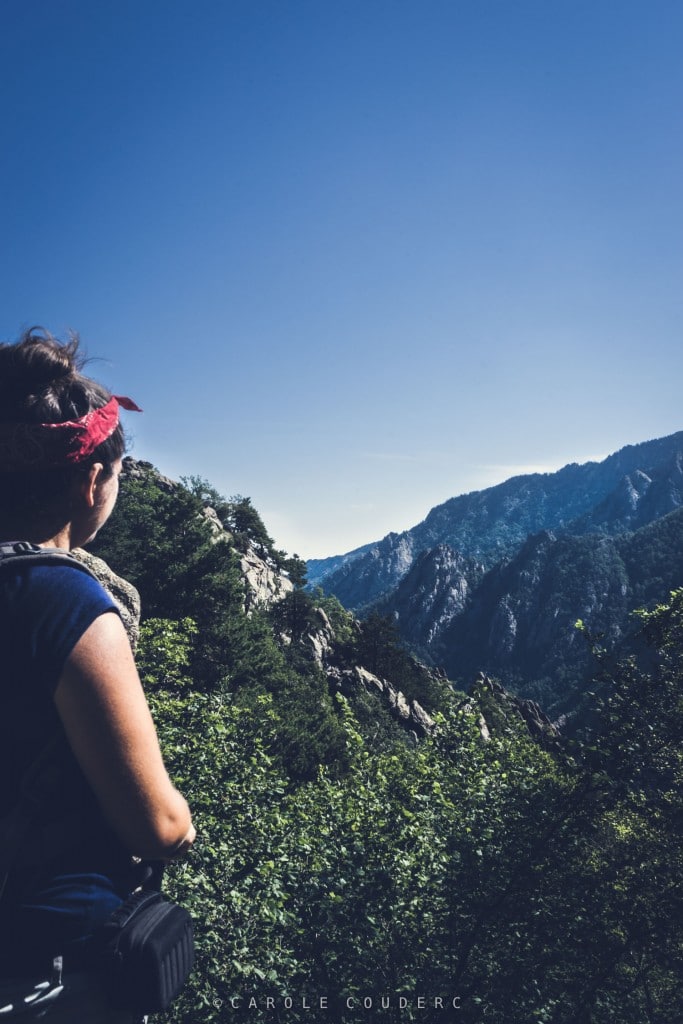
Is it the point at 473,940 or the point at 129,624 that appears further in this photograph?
the point at 129,624

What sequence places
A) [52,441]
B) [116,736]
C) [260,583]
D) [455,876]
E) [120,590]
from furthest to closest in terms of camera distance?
[260,583]
[120,590]
[455,876]
[52,441]
[116,736]

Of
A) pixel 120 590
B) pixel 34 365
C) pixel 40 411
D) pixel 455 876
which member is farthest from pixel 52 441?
pixel 120 590

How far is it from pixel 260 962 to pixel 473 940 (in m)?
3.59

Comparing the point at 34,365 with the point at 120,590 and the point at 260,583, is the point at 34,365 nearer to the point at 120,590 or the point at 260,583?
the point at 120,590

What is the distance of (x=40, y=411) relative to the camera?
167 cm

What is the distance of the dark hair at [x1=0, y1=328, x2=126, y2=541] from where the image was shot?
5.35ft

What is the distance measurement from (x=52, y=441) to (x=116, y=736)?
0.90 metres

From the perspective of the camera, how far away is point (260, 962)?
859 cm

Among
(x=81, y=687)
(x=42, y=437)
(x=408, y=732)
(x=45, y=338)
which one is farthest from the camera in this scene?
(x=408, y=732)

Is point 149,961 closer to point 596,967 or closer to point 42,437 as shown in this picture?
point 42,437

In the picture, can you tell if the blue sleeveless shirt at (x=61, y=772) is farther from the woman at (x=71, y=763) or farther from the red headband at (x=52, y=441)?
the red headband at (x=52, y=441)

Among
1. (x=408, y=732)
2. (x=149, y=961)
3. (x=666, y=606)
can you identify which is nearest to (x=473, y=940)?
(x=666, y=606)

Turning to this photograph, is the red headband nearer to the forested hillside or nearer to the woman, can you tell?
the woman

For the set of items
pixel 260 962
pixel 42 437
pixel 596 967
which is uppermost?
pixel 42 437
